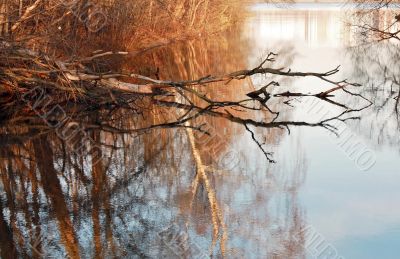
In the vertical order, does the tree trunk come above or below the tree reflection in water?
above

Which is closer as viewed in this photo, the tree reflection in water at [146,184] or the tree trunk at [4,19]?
the tree reflection in water at [146,184]

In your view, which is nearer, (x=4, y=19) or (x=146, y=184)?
(x=146, y=184)

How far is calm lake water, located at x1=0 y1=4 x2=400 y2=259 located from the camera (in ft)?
16.7

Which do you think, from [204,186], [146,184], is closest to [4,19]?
[146,184]

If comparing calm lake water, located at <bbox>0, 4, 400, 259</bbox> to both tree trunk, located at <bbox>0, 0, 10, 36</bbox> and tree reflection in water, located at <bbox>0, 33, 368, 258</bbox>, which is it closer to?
tree reflection in water, located at <bbox>0, 33, 368, 258</bbox>

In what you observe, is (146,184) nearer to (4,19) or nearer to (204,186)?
(204,186)

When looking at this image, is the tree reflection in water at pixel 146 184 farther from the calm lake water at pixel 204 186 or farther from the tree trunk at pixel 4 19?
the tree trunk at pixel 4 19

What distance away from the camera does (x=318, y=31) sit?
35.5 m

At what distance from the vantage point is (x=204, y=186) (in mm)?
6742

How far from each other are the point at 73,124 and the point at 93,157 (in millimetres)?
2298

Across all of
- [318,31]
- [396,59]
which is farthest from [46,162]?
[318,31]

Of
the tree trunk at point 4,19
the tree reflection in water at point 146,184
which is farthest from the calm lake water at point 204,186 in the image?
the tree trunk at point 4,19

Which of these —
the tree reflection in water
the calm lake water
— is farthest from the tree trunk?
the calm lake water

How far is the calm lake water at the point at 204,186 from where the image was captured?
510 centimetres
